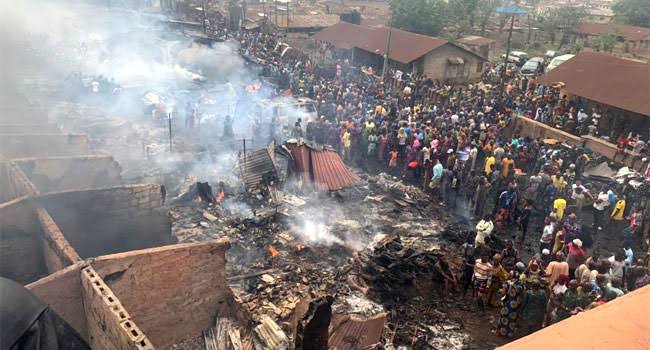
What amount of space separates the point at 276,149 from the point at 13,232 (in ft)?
24.1

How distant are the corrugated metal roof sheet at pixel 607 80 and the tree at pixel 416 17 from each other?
15934 millimetres

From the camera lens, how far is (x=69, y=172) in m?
11.8

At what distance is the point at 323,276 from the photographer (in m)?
11.0

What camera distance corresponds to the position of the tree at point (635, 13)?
45719 millimetres

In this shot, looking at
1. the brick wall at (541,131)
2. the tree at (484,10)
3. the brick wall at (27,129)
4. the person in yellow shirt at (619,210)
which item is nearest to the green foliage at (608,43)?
the tree at (484,10)

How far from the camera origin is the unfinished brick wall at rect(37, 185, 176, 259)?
31.7 ft

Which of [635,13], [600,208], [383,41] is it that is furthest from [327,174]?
[635,13]

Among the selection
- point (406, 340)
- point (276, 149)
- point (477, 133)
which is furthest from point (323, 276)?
point (477, 133)

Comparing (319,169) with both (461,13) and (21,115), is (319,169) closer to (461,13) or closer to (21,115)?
(21,115)

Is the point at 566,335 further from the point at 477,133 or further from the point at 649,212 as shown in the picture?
the point at 477,133

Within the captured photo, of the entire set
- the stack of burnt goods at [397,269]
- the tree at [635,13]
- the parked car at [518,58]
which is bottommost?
the stack of burnt goods at [397,269]

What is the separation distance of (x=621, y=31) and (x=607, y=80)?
26282 mm

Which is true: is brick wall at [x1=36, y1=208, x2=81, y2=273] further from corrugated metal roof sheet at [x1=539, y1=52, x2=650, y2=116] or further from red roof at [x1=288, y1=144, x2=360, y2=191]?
corrugated metal roof sheet at [x1=539, y1=52, x2=650, y2=116]

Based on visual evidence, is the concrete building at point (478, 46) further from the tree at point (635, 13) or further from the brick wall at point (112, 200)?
the brick wall at point (112, 200)
